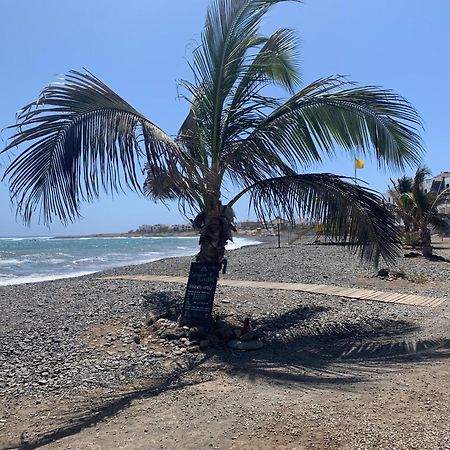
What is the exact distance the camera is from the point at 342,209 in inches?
266

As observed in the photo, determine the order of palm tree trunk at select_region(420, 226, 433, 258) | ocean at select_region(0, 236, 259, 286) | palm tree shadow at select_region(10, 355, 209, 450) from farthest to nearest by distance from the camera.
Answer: ocean at select_region(0, 236, 259, 286) < palm tree trunk at select_region(420, 226, 433, 258) < palm tree shadow at select_region(10, 355, 209, 450)

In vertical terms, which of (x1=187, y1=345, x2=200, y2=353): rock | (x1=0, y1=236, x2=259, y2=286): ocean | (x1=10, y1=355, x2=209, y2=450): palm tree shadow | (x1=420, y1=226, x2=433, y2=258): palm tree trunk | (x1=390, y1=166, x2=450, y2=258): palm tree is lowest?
(x1=0, y1=236, x2=259, y2=286): ocean

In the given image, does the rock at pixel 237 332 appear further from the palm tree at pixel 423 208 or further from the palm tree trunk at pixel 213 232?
the palm tree at pixel 423 208

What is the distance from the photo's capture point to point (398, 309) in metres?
8.94

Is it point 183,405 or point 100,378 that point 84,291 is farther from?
point 183,405

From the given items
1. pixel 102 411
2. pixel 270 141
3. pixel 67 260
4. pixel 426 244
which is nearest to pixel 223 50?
pixel 270 141

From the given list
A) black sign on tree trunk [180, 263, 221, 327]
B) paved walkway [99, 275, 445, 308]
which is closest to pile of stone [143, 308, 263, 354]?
black sign on tree trunk [180, 263, 221, 327]

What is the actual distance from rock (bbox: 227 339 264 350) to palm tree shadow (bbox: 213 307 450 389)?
0.08 metres

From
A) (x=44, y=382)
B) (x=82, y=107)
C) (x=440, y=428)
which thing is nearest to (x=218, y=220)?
(x=82, y=107)

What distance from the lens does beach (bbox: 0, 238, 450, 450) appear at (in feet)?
12.5

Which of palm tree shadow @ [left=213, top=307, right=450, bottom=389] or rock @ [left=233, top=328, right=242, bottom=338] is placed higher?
Answer: rock @ [left=233, top=328, right=242, bottom=338]

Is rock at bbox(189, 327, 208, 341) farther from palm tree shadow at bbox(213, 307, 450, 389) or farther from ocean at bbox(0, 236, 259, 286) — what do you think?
ocean at bbox(0, 236, 259, 286)

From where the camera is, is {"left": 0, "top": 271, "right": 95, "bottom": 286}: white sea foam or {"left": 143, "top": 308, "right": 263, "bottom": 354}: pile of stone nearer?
{"left": 143, "top": 308, "right": 263, "bottom": 354}: pile of stone

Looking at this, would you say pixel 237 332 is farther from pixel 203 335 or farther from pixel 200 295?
pixel 200 295
